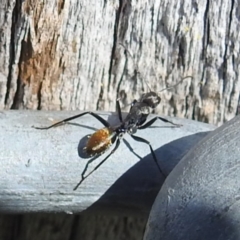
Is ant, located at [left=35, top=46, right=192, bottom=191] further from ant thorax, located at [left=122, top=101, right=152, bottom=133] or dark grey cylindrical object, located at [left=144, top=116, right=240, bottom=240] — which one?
dark grey cylindrical object, located at [left=144, top=116, right=240, bottom=240]

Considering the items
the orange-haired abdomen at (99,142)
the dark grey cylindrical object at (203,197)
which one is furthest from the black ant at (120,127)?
the dark grey cylindrical object at (203,197)

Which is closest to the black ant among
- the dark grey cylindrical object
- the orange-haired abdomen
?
the orange-haired abdomen

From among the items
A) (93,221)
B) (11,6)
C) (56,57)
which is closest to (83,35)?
(56,57)

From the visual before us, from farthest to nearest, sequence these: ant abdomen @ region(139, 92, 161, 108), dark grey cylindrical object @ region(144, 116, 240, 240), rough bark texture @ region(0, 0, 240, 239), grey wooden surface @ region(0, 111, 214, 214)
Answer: ant abdomen @ region(139, 92, 161, 108)
rough bark texture @ region(0, 0, 240, 239)
grey wooden surface @ region(0, 111, 214, 214)
dark grey cylindrical object @ region(144, 116, 240, 240)

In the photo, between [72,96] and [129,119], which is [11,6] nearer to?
[72,96]

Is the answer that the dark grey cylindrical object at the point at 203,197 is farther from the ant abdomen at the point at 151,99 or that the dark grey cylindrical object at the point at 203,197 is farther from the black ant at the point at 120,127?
the ant abdomen at the point at 151,99

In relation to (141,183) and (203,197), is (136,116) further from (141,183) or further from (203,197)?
(203,197)
